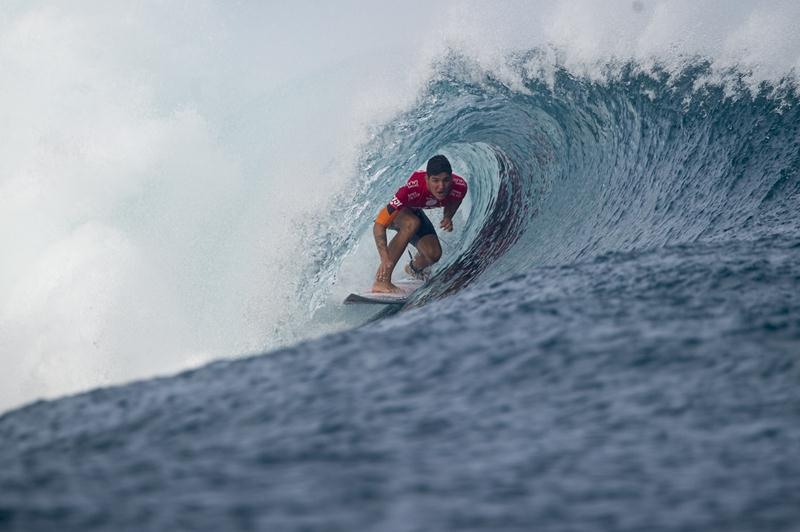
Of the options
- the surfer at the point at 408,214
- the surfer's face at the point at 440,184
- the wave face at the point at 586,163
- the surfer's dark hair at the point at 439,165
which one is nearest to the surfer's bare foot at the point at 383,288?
the surfer at the point at 408,214

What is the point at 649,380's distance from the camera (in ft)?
6.12

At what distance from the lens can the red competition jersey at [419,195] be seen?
6.15m

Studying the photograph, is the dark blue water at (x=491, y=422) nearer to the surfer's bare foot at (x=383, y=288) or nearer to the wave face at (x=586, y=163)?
the wave face at (x=586, y=163)

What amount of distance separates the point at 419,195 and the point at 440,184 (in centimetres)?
30

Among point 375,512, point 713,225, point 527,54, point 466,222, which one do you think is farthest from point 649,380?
point 466,222

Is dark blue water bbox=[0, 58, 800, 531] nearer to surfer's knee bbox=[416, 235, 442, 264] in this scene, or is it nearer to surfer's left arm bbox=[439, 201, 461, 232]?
surfer's left arm bbox=[439, 201, 461, 232]

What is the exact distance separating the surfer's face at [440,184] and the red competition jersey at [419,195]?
11 cm

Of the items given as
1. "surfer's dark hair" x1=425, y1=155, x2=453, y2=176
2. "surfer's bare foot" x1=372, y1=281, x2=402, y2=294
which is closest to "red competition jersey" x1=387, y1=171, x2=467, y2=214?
"surfer's dark hair" x1=425, y1=155, x2=453, y2=176

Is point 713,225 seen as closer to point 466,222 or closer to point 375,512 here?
point 375,512

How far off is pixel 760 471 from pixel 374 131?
Answer: 19.4ft

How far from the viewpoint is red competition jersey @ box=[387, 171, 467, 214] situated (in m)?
6.15

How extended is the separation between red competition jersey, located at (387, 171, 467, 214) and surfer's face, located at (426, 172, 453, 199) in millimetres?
106

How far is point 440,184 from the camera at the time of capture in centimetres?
593

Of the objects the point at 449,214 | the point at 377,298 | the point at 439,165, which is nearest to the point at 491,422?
the point at 439,165
